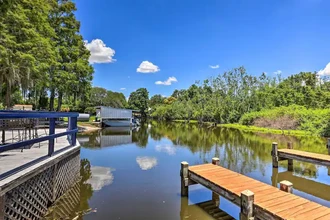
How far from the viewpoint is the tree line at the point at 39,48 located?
11188 millimetres

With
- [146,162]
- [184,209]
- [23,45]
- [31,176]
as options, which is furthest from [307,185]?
[23,45]

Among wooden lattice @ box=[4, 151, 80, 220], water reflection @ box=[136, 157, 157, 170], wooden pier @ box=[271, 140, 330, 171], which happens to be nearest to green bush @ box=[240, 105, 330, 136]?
wooden pier @ box=[271, 140, 330, 171]

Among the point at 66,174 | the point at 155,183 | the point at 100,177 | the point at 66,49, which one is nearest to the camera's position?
the point at 66,174

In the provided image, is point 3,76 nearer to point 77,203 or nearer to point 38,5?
point 38,5

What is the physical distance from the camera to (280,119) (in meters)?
25.5

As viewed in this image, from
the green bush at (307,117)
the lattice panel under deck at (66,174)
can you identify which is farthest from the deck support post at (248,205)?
the green bush at (307,117)

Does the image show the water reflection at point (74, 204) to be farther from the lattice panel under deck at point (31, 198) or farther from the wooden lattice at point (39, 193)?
the lattice panel under deck at point (31, 198)

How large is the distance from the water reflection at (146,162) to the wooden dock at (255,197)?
336 cm

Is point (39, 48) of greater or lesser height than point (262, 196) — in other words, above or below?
above

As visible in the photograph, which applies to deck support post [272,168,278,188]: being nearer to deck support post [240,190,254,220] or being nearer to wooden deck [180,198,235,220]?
wooden deck [180,198,235,220]

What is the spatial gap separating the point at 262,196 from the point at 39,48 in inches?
568

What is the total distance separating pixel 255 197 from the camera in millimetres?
4059

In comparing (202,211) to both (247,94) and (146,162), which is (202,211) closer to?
(146,162)

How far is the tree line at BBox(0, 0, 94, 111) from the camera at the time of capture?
440 inches
